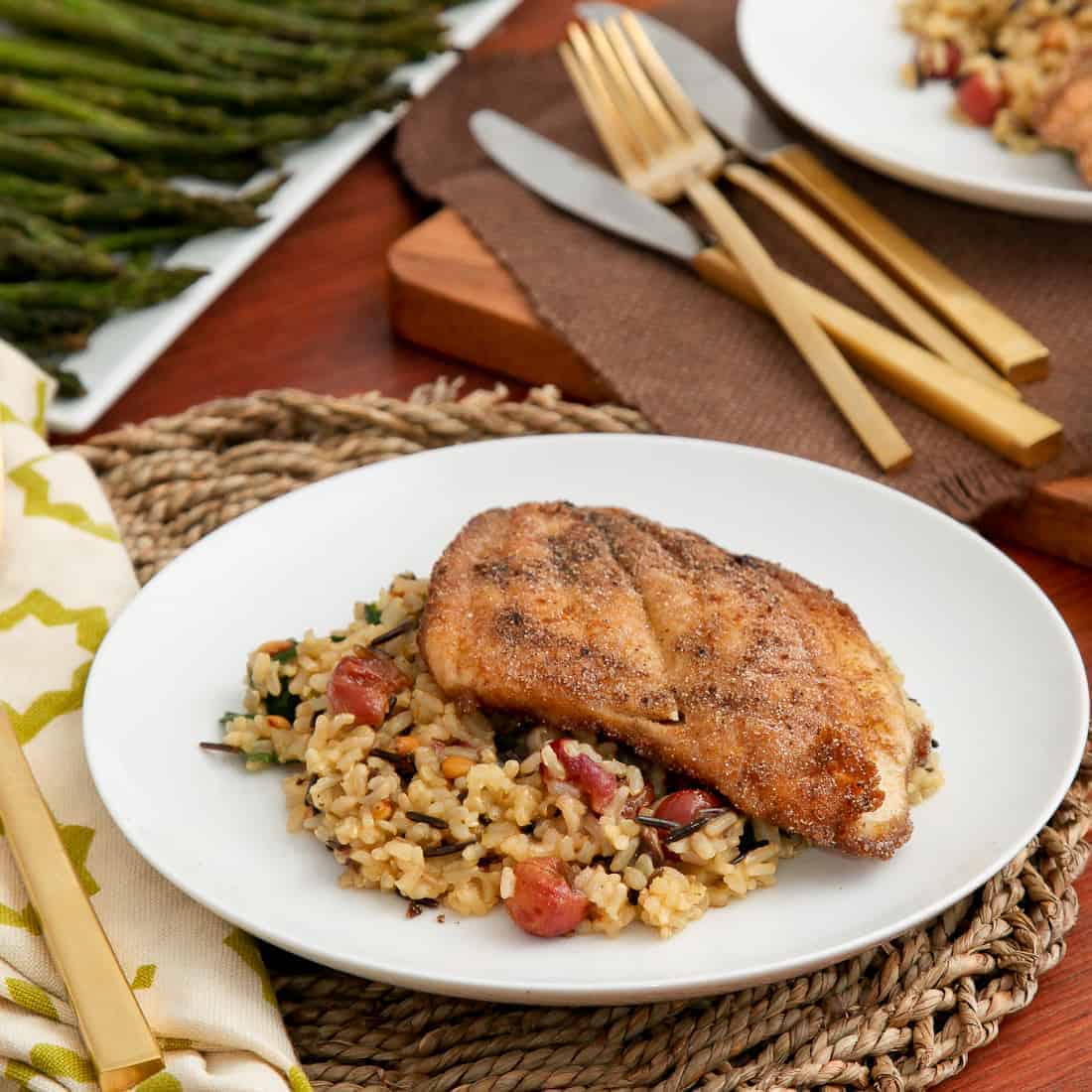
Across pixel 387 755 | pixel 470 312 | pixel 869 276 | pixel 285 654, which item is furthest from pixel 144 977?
pixel 869 276

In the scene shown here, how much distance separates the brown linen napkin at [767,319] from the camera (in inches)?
161

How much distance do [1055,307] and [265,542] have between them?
2382 mm

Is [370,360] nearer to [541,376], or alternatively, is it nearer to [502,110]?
[541,376]

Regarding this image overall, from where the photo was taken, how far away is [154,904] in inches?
115

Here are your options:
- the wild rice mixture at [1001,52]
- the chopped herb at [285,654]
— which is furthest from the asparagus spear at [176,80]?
the chopped herb at [285,654]

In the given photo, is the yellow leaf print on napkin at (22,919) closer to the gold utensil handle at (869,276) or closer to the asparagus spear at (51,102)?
the gold utensil handle at (869,276)

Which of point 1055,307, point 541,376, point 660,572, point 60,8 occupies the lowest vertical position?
point 1055,307

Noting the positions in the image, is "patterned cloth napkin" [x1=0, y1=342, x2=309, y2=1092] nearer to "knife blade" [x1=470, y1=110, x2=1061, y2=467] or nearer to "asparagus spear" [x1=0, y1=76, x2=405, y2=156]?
"asparagus spear" [x1=0, y1=76, x2=405, y2=156]

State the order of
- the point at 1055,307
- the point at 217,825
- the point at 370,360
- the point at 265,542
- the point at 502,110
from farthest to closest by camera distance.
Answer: the point at 502,110
the point at 370,360
the point at 1055,307
the point at 265,542
the point at 217,825

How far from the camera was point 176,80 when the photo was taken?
5.38 meters

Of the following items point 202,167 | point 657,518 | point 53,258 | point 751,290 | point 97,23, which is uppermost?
point 97,23

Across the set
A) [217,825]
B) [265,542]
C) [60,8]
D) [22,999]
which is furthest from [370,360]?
[22,999]

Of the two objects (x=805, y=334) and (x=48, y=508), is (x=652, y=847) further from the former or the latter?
(x=805, y=334)

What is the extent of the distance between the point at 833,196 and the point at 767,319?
21.5 inches
